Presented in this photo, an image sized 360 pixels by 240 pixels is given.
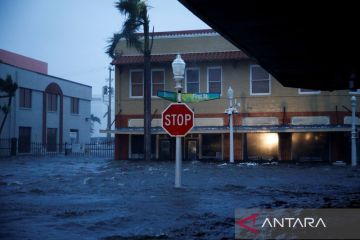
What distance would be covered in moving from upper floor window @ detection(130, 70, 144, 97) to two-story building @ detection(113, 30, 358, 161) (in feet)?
0.23

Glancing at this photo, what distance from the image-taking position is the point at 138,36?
28.7m

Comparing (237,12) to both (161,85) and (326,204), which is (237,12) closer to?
(326,204)

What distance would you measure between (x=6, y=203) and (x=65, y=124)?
1668 inches

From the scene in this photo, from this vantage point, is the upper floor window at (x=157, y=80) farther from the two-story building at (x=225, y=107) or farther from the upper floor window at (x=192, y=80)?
the upper floor window at (x=192, y=80)

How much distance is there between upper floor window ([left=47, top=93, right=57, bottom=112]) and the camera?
1923 inches

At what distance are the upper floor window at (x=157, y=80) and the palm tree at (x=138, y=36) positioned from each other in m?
2.49

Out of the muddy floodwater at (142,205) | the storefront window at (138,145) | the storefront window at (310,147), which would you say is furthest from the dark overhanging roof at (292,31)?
the storefront window at (138,145)

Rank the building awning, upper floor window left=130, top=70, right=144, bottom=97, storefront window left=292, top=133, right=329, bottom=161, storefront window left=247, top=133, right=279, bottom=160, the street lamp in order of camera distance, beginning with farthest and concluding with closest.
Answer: upper floor window left=130, top=70, right=144, bottom=97
storefront window left=247, top=133, right=279, bottom=160
storefront window left=292, top=133, right=329, bottom=161
the street lamp
the building awning

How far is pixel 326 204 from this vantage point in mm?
9328

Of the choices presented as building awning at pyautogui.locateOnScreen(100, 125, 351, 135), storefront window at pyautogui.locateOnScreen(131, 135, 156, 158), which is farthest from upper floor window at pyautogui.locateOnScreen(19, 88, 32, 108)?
building awning at pyautogui.locateOnScreen(100, 125, 351, 135)

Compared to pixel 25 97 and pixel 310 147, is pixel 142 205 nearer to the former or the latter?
pixel 310 147

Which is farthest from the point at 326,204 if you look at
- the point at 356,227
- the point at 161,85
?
the point at 161,85

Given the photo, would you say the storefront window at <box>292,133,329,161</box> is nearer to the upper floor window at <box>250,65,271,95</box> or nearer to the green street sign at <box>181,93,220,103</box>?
the upper floor window at <box>250,65,271,95</box>

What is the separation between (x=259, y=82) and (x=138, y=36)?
8.18 metres
